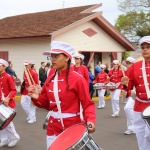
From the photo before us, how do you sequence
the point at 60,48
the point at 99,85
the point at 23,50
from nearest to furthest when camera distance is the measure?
1. the point at 60,48
2. the point at 99,85
3. the point at 23,50

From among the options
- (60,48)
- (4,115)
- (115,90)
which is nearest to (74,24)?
(115,90)

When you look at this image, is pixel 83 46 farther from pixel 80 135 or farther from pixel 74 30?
pixel 80 135

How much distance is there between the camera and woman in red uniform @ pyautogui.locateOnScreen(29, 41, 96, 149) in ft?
13.6

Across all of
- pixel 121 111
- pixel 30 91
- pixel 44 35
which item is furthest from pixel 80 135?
pixel 44 35

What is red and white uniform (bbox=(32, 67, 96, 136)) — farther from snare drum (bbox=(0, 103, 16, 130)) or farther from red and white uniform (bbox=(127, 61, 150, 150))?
snare drum (bbox=(0, 103, 16, 130))

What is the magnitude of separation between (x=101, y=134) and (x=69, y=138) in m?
4.90

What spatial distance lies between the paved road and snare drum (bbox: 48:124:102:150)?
3.45 m

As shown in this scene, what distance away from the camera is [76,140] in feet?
11.2

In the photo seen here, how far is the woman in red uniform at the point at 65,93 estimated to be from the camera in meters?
4.14

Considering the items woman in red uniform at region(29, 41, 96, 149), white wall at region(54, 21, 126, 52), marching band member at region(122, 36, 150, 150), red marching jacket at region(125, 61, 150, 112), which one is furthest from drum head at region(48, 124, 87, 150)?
white wall at region(54, 21, 126, 52)

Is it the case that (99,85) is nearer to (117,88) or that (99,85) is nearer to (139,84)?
(117,88)

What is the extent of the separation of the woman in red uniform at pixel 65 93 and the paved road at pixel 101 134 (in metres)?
3.01

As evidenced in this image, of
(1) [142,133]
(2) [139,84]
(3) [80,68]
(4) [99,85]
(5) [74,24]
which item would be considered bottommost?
(4) [99,85]

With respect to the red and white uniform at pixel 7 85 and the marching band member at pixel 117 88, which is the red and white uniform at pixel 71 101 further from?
the marching band member at pixel 117 88
